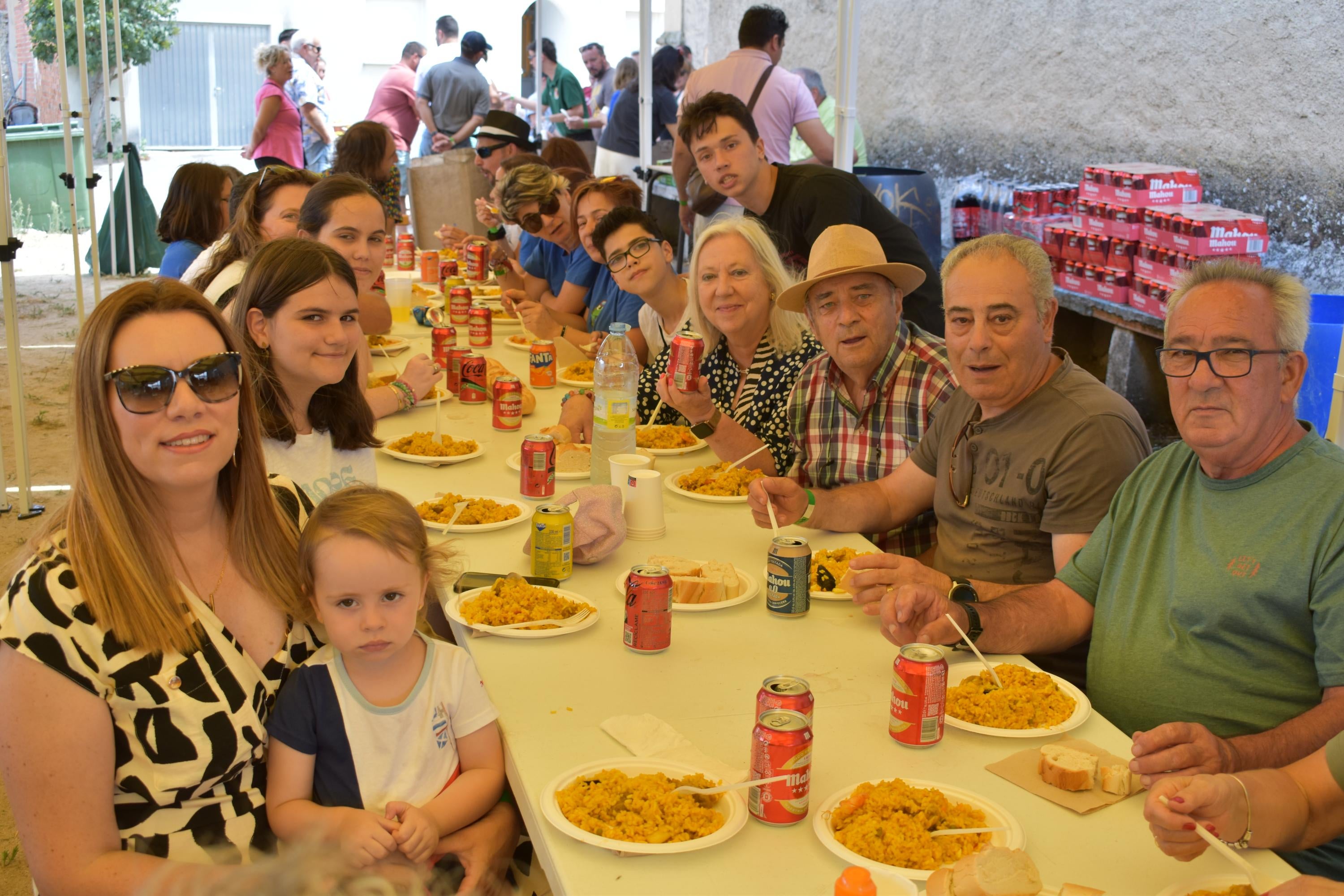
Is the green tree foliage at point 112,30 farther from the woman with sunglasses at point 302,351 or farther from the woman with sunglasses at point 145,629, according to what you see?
the woman with sunglasses at point 145,629

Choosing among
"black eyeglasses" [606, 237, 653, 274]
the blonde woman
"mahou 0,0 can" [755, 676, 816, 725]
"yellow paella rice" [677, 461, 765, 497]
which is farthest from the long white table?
"black eyeglasses" [606, 237, 653, 274]

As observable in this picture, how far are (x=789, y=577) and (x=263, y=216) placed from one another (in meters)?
2.84

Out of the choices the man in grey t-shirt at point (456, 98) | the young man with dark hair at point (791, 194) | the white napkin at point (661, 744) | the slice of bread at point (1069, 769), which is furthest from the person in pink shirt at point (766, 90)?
the man in grey t-shirt at point (456, 98)

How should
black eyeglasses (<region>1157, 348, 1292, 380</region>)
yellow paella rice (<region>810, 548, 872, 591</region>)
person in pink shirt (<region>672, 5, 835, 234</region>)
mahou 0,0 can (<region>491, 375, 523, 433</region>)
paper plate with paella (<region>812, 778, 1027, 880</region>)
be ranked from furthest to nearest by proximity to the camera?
person in pink shirt (<region>672, 5, 835, 234</region>) → mahou 0,0 can (<region>491, 375, 523, 433</region>) → yellow paella rice (<region>810, 548, 872, 591</region>) → black eyeglasses (<region>1157, 348, 1292, 380</region>) → paper plate with paella (<region>812, 778, 1027, 880</region>)

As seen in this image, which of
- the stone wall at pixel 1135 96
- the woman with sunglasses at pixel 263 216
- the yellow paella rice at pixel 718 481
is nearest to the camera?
the yellow paella rice at pixel 718 481

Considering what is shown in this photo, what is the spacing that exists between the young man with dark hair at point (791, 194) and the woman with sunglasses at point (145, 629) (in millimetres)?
2742

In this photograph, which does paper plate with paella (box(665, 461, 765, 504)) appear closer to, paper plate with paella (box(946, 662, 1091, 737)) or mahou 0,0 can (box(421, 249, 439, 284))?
paper plate with paella (box(946, 662, 1091, 737))

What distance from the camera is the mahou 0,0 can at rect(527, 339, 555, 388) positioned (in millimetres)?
4195

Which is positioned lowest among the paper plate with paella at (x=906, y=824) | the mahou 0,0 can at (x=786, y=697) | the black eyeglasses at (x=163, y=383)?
the paper plate with paella at (x=906, y=824)

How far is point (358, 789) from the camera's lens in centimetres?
173

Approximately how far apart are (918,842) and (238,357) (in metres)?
1.19

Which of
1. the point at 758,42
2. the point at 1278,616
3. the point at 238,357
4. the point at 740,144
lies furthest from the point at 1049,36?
the point at 238,357

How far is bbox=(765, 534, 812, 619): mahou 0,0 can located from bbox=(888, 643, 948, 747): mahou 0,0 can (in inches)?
18.9

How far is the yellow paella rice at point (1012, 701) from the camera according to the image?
1.74 meters
